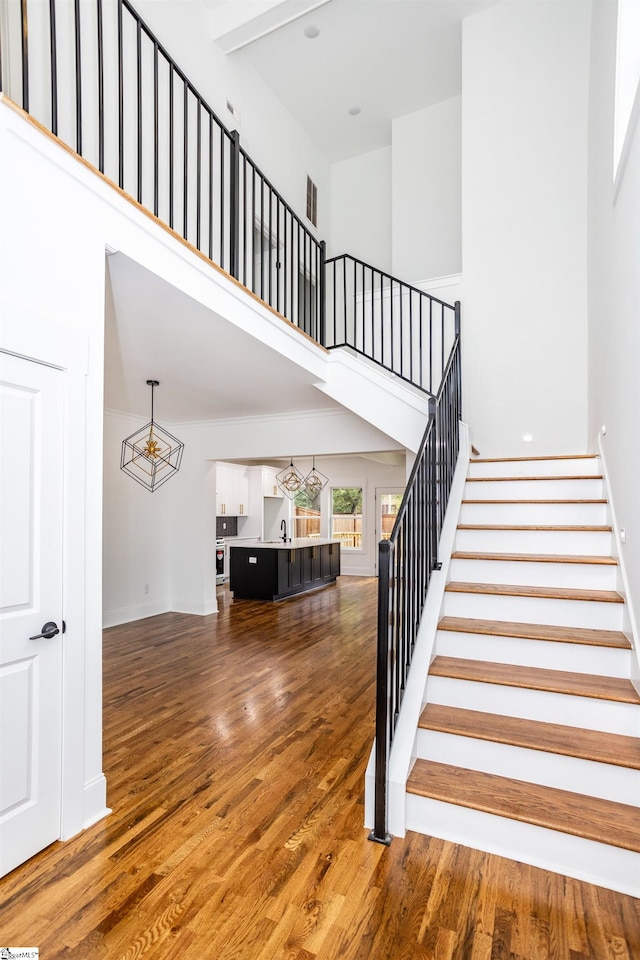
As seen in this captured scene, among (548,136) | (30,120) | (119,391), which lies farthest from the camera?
(119,391)

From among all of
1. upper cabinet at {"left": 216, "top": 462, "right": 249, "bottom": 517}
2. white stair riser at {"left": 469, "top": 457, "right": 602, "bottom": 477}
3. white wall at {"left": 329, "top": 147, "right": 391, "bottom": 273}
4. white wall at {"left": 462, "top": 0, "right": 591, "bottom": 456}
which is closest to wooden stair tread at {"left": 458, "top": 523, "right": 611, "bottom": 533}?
white stair riser at {"left": 469, "top": 457, "right": 602, "bottom": 477}

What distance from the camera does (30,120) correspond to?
1983mm

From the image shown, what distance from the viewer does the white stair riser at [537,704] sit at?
85.5 inches

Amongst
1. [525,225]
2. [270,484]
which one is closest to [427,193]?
[525,225]

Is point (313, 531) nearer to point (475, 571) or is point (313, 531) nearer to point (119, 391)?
point (119, 391)

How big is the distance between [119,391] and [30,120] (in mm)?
3572

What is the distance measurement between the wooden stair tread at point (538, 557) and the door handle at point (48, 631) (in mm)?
2145

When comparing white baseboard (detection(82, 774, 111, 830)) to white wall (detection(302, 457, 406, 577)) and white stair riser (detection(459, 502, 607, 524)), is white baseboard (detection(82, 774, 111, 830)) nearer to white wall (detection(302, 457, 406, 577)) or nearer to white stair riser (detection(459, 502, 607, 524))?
white stair riser (detection(459, 502, 607, 524))

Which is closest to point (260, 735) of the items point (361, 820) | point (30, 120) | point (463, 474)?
point (361, 820)

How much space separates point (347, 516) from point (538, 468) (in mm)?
7828

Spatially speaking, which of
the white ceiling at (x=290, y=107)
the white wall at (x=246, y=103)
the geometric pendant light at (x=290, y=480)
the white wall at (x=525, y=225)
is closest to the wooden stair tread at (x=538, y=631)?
the white ceiling at (x=290, y=107)

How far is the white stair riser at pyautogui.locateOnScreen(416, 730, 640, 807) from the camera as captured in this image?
199 centimetres

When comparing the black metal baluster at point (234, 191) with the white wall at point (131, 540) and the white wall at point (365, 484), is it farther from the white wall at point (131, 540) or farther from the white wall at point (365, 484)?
the white wall at point (365, 484)

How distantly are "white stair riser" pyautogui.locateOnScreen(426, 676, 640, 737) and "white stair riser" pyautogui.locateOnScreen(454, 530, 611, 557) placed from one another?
1.02 meters
